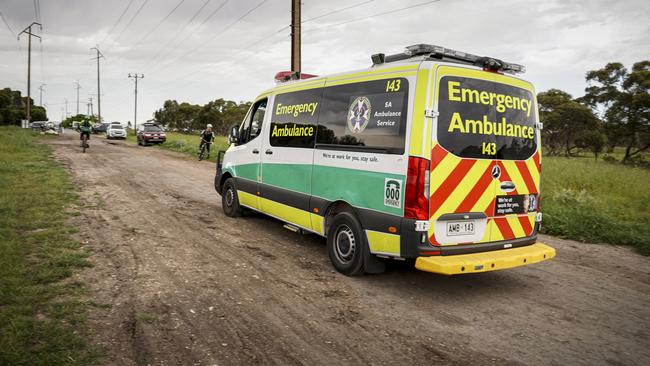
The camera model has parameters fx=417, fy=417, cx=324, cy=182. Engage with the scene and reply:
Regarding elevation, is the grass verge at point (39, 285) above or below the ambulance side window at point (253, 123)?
below

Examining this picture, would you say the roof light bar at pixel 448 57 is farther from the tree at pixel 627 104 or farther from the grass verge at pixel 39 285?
the tree at pixel 627 104

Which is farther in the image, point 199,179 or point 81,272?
point 199,179

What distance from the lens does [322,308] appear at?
410cm

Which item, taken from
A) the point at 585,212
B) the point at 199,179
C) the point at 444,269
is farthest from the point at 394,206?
the point at 199,179

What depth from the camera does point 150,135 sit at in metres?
30.7

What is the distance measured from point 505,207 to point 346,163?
1878mm

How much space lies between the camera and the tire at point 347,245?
4812mm

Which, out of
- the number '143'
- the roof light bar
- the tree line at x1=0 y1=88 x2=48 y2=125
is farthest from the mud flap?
the tree line at x1=0 y1=88 x2=48 y2=125

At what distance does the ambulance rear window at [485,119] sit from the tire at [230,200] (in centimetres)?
471

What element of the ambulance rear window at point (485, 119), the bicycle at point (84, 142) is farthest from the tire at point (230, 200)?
the bicycle at point (84, 142)

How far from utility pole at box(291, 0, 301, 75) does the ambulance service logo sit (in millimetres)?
11971

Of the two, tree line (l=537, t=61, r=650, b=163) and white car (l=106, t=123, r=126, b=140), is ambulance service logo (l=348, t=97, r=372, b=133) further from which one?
white car (l=106, t=123, r=126, b=140)

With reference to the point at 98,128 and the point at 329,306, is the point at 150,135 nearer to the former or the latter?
the point at 329,306

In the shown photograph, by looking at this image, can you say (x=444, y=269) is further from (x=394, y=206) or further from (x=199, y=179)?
(x=199, y=179)
